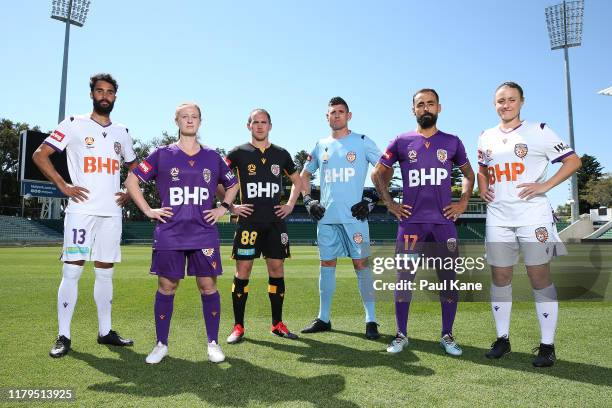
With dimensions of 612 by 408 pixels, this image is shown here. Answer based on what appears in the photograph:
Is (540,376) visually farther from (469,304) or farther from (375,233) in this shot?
(375,233)

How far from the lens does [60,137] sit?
180 inches

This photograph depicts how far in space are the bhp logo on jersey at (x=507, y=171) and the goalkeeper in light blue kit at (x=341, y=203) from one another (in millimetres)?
1466

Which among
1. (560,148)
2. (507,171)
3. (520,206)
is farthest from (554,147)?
(520,206)

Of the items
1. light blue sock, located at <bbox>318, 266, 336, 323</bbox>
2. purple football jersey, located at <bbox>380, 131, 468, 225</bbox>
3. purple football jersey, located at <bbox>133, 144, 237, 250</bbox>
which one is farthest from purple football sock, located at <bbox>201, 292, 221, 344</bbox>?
purple football jersey, located at <bbox>380, 131, 468, 225</bbox>

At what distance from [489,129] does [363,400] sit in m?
3.03

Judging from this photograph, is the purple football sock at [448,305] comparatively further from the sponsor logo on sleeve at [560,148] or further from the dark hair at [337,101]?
the dark hair at [337,101]

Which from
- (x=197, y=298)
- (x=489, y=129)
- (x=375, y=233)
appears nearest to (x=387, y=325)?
(x=489, y=129)

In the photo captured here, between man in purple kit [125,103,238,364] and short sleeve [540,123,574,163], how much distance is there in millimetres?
3092

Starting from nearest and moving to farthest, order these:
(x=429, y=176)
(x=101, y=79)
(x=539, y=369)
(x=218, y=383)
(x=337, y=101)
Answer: (x=218, y=383)
(x=539, y=369)
(x=429, y=176)
(x=101, y=79)
(x=337, y=101)

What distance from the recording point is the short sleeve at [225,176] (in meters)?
Result: 4.35

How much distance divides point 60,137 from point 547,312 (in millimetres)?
5053

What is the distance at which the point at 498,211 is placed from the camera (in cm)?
425

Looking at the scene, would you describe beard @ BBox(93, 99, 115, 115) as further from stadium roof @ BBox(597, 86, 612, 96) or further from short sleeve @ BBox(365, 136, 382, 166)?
stadium roof @ BBox(597, 86, 612, 96)

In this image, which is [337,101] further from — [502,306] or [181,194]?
[502,306]
